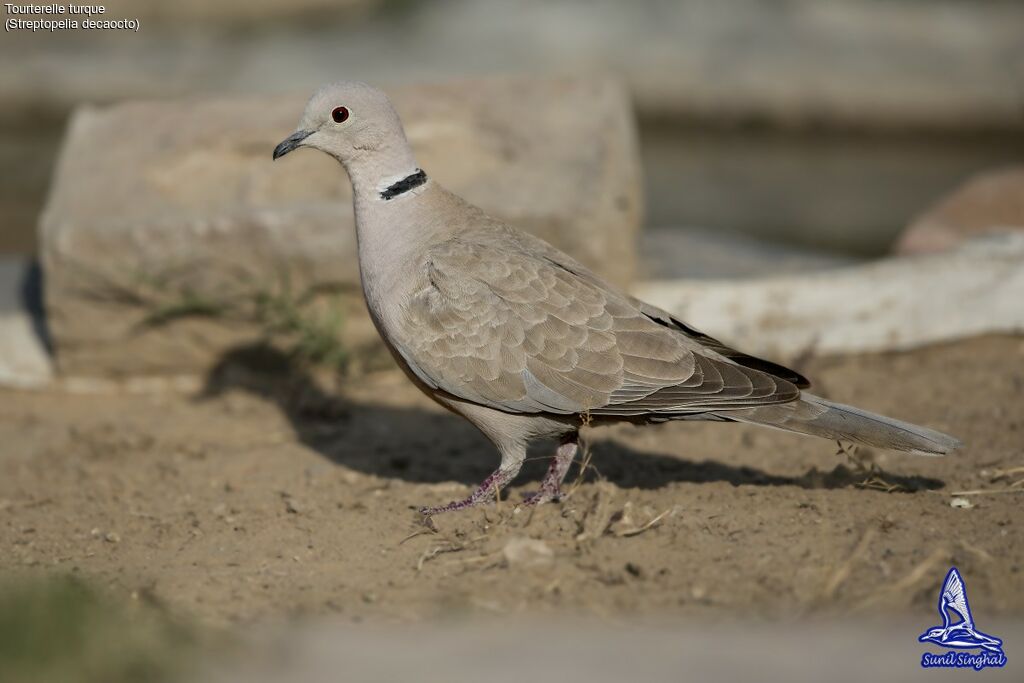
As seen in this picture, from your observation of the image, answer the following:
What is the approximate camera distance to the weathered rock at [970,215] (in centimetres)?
785

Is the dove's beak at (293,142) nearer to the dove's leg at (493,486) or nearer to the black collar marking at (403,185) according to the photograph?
the black collar marking at (403,185)

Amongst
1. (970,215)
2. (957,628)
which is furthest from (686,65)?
(957,628)

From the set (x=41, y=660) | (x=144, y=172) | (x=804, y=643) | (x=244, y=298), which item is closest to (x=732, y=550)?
(x=804, y=643)

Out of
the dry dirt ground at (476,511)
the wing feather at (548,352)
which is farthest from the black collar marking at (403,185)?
the dry dirt ground at (476,511)

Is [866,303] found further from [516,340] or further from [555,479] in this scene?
[516,340]

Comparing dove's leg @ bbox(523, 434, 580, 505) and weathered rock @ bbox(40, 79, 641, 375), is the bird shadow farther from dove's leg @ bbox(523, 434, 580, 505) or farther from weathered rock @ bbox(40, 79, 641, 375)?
weathered rock @ bbox(40, 79, 641, 375)

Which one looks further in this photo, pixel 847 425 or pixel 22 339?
pixel 22 339

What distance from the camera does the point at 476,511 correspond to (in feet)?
15.1

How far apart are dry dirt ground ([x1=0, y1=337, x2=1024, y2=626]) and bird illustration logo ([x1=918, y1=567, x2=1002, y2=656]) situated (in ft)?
0.22

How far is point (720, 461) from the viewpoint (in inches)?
213

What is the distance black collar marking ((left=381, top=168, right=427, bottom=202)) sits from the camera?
190 inches

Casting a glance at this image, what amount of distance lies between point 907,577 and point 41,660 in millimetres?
2505

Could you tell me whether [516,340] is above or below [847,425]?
above

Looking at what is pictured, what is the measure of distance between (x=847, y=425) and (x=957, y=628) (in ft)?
4.12
